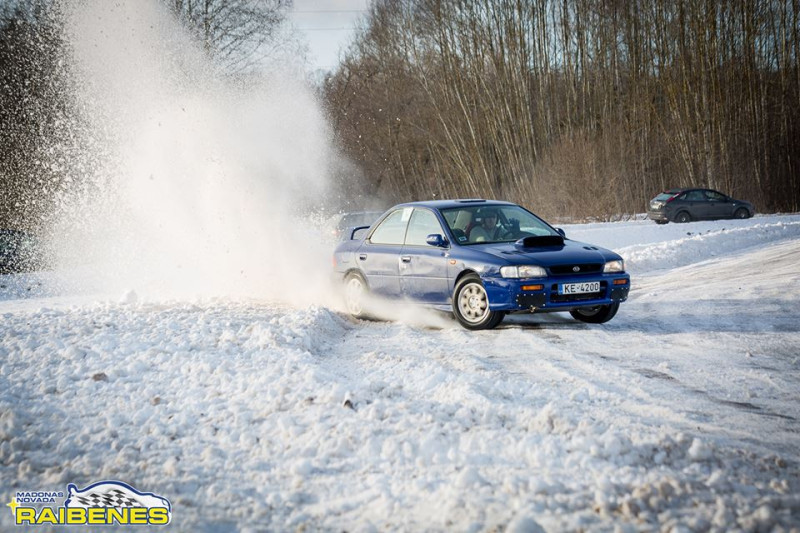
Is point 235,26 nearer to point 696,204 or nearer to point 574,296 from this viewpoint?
point 696,204

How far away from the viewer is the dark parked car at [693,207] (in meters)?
30.7

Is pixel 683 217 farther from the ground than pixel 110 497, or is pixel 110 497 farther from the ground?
pixel 683 217

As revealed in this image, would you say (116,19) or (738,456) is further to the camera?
(116,19)

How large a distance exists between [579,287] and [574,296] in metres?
0.11

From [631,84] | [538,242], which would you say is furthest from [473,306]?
[631,84]

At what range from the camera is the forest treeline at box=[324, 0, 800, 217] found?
37.6 meters

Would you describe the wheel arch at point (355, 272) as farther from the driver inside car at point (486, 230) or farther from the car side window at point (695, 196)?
the car side window at point (695, 196)

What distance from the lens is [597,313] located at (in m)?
9.16

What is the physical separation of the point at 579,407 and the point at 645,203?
119ft

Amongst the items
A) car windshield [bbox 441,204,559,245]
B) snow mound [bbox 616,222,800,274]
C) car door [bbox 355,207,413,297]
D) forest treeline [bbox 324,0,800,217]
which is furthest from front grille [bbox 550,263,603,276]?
forest treeline [bbox 324,0,800,217]

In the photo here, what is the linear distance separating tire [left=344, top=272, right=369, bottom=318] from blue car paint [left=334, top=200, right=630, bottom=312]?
0.10 metres

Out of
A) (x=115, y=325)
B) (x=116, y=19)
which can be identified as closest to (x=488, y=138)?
(x=116, y=19)

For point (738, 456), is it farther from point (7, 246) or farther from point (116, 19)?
point (7, 246)

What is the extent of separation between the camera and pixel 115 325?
888cm
